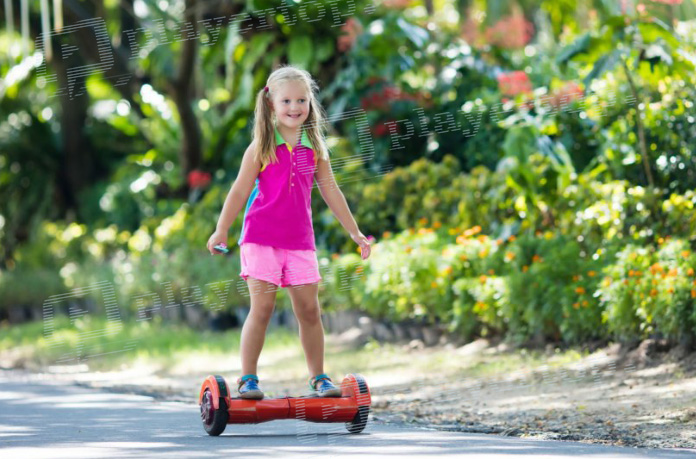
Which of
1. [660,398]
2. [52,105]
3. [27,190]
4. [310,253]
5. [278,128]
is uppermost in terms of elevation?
[52,105]

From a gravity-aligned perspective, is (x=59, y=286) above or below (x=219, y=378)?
above

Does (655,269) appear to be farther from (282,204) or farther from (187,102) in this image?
(187,102)

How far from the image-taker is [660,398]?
6.30 metres

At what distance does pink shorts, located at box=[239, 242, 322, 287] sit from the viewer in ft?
18.1

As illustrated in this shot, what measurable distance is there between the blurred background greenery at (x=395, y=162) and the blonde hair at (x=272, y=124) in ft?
8.01

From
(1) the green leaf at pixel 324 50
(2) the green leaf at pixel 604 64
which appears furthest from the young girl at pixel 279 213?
(1) the green leaf at pixel 324 50

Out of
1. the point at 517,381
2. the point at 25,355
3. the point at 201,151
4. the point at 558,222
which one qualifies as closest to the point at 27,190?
the point at 201,151

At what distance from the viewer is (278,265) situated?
18.1ft

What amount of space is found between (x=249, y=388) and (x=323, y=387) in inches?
13.7

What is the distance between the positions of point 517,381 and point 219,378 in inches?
102

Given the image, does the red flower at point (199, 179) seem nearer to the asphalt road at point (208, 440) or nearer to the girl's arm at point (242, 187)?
the asphalt road at point (208, 440)

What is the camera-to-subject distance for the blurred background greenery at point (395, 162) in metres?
8.22

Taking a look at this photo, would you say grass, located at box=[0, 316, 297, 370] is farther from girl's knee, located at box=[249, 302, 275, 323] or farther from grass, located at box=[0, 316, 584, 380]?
girl's knee, located at box=[249, 302, 275, 323]

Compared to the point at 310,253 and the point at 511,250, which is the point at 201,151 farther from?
the point at 310,253
